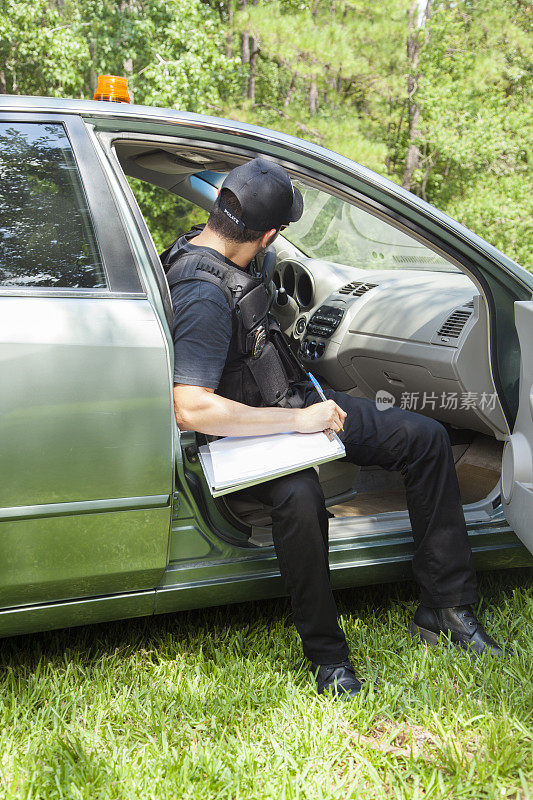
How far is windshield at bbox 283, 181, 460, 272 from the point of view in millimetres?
3299

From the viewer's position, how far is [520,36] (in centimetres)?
1481

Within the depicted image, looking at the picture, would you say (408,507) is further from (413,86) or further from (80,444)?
(413,86)

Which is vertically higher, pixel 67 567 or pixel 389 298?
pixel 389 298

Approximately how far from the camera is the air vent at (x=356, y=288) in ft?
11.1

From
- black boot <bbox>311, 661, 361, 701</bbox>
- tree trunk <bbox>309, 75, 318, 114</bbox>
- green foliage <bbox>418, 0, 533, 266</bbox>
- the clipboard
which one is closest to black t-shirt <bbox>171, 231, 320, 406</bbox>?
the clipboard

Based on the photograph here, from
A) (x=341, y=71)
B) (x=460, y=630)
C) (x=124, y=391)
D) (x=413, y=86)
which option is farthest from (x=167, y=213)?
(x=413, y=86)

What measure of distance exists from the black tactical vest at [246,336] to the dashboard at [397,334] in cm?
77

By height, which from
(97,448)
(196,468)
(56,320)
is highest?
(56,320)

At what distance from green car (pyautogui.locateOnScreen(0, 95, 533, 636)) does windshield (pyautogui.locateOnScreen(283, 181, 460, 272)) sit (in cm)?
94

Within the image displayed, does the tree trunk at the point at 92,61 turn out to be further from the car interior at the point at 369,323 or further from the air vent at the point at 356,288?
the air vent at the point at 356,288

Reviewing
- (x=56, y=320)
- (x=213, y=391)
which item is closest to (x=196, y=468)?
(x=213, y=391)

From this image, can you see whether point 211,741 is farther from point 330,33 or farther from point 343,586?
point 330,33

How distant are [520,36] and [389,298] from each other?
1439 cm

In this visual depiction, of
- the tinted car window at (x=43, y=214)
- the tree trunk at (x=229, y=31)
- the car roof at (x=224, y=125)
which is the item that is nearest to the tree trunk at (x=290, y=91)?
the tree trunk at (x=229, y=31)
